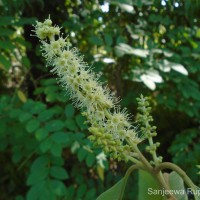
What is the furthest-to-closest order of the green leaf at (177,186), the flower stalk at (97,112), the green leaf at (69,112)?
the green leaf at (69,112) → the green leaf at (177,186) → the flower stalk at (97,112)

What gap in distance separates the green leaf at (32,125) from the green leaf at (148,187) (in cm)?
90

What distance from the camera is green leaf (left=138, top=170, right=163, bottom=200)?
772 mm

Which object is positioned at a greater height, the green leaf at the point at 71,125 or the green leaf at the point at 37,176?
the green leaf at the point at 71,125

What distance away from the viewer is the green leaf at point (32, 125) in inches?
64.4

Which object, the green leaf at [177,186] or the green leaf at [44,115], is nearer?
the green leaf at [177,186]

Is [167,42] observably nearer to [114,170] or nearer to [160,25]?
[160,25]

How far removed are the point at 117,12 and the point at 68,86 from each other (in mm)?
1632

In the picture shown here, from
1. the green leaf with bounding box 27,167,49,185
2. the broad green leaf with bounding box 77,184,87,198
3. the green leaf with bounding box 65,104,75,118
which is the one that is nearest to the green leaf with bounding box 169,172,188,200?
the green leaf with bounding box 27,167,49,185

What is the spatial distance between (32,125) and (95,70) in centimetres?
51

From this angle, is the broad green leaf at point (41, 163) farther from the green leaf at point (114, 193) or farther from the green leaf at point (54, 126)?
the green leaf at point (114, 193)

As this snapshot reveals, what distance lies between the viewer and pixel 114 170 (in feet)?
7.33

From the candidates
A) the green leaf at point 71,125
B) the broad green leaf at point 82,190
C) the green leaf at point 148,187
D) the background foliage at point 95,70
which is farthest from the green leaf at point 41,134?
the green leaf at point 148,187

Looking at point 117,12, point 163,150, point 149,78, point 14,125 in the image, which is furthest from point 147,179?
point 163,150

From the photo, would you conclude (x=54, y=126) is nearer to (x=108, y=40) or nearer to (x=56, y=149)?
(x=56, y=149)
